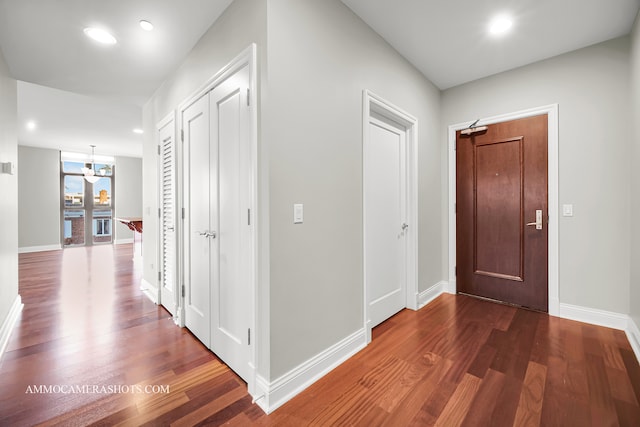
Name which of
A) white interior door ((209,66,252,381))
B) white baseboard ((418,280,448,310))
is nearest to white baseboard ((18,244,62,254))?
white interior door ((209,66,252,381))

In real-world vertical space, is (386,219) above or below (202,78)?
below

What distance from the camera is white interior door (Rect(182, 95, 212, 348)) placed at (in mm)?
2195

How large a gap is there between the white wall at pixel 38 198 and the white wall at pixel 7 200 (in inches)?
213

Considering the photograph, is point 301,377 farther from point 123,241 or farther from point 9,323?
point 123,241

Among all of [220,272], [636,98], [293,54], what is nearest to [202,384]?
[220,272]

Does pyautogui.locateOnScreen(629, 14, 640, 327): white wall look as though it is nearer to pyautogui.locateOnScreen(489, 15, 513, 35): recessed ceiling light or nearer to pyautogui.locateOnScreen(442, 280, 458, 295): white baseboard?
pyautogui.locateOnScreen(489, 15, 513, 35): recessed ceiling light

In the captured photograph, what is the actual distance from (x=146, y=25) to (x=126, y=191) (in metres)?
7.82

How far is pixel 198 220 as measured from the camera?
2.34 metres

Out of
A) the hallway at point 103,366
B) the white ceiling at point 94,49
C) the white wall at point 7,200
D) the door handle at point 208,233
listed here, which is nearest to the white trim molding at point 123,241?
the white ceiling at point 94,49

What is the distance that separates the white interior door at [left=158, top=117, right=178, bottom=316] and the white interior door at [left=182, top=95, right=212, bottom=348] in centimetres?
27

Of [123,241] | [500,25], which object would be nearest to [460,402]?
[500,25]

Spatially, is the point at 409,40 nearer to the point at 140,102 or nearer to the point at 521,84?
the point at 521,84

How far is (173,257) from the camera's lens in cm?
274

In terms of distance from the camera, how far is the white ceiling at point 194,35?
6.64 ft
